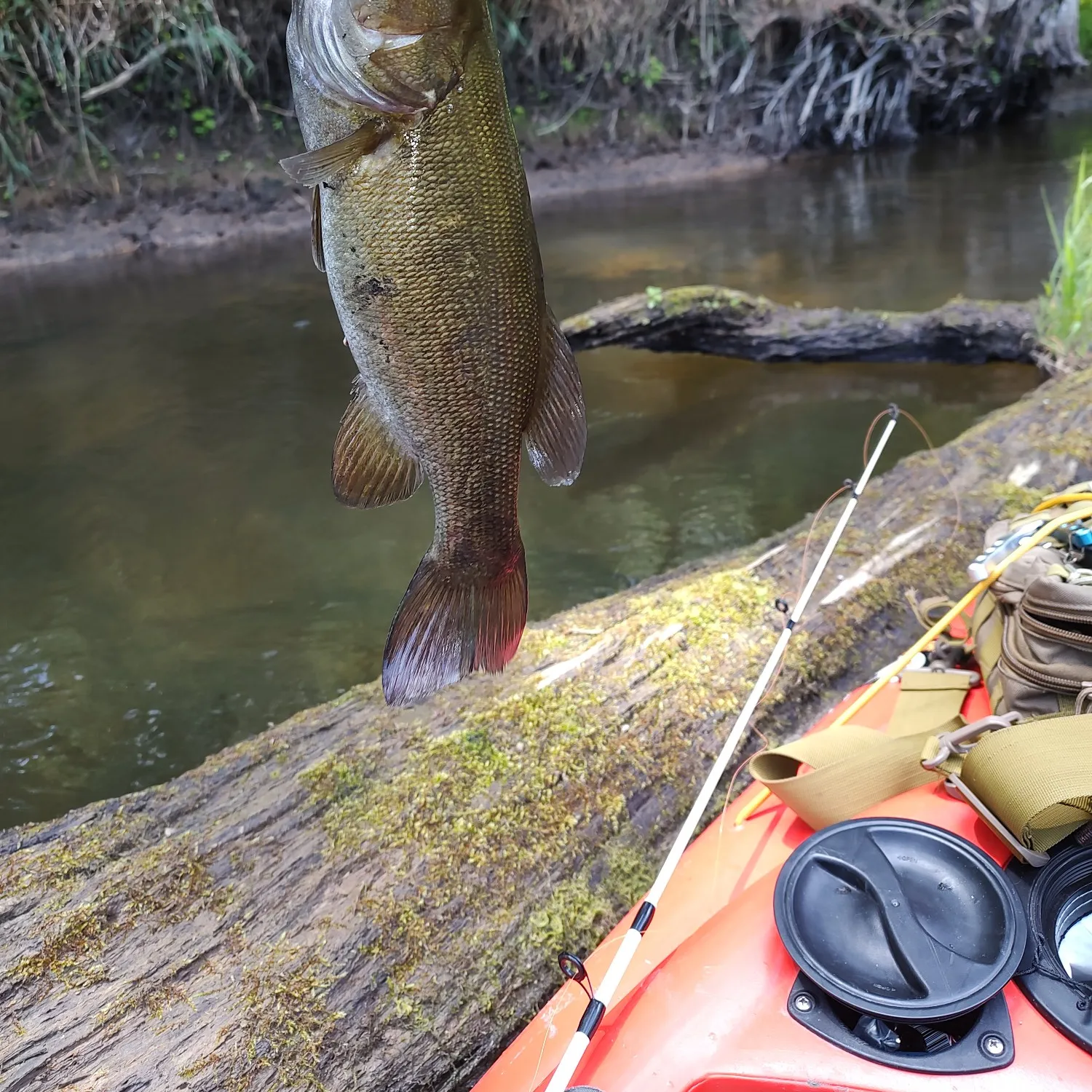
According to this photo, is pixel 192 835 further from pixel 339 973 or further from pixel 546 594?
pixel 546 594

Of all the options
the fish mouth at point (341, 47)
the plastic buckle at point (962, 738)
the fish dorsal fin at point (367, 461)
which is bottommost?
the plastic buckle at point (962, 738)

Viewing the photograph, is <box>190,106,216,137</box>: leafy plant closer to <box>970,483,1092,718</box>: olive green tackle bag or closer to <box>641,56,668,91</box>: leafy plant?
<box>641,56,668,91</box>: leafy plant

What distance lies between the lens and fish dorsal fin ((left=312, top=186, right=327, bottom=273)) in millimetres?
1117

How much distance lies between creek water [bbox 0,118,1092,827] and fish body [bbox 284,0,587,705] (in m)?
2.44

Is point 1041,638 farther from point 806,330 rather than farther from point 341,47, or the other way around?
point 806,330

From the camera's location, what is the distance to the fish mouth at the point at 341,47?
100cm

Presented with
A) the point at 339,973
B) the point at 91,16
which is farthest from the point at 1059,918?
the point at 91,16

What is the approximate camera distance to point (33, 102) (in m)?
10.8

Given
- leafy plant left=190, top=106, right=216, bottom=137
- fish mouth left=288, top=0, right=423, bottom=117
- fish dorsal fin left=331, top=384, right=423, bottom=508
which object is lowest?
fish dorsal fin left=331, top=384, right=423, bottom=508

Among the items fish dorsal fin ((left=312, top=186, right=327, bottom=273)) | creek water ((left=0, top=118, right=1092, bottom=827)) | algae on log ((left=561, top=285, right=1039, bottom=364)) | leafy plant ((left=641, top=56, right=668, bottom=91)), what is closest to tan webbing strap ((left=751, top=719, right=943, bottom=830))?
fish dorsal fin ((left=312, top=186, right=327, bottom=273))

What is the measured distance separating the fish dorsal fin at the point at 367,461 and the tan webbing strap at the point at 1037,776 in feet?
3.55

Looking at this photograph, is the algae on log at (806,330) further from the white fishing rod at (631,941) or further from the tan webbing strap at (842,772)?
the tan webbing strap at (842,772)

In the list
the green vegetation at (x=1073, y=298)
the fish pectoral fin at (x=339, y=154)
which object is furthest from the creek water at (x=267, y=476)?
the fish pectoral fin at (x=339, y=154)

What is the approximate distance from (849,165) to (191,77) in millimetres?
10606
